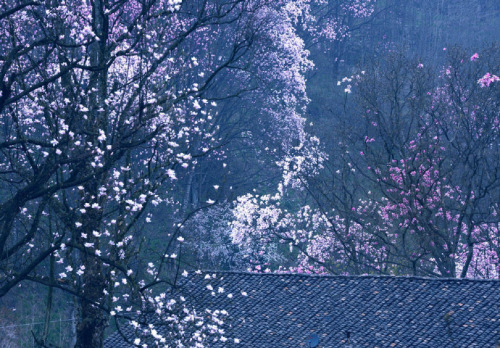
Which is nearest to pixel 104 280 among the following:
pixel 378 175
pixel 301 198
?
pixel 378 175

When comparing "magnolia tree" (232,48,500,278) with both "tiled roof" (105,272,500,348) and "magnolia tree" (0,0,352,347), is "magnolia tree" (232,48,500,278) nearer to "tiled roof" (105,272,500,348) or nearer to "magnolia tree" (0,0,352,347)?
"tiled roof" (105,272,500,348)

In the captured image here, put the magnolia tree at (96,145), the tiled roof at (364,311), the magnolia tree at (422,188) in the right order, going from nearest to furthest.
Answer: the magnolia tree at (96,145) → the tiled roof at (364,311) → the magnolia tree at (422,188)

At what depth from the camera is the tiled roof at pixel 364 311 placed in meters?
17.5

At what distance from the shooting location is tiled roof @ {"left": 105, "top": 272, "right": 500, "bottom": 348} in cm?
1752

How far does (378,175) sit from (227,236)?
389 inches

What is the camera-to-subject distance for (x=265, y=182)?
41.1 m

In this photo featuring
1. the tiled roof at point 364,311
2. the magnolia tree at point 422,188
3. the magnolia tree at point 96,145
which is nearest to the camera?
the magnolia tree at point 96,145

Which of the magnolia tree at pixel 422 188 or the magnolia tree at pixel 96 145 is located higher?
the magnolia tree at pixel 422 188

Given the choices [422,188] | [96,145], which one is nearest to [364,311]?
[422,188]

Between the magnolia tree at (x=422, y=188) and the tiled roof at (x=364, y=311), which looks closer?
the tiled roof at (x=364, y=311)

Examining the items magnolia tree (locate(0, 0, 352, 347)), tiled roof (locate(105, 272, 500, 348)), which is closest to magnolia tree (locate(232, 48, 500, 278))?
tiled roof (locate(105, 272, 500, 348))

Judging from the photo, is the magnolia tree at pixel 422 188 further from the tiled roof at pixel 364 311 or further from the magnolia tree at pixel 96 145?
the magnolia tree at pixel 96 145

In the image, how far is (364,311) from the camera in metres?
19.3

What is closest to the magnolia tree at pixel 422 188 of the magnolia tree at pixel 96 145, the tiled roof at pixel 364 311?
the tiled roof at pixel 364 311
